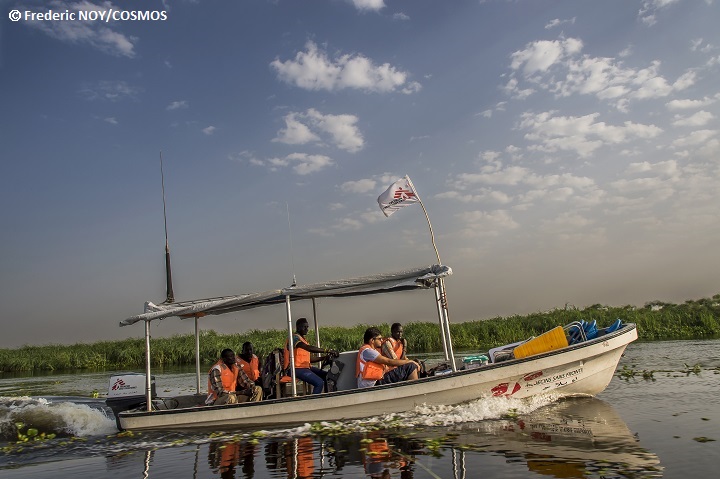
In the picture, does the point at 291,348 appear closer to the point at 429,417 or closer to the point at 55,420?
the point at 429,417

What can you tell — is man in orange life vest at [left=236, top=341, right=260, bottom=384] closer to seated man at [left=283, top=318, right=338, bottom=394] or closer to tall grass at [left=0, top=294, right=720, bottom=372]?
seated man at [left=283, top=318, right=338, bottom=394]

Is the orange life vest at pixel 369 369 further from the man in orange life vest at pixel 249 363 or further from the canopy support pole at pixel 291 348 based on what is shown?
the man in orange life vest at pixel 249 363

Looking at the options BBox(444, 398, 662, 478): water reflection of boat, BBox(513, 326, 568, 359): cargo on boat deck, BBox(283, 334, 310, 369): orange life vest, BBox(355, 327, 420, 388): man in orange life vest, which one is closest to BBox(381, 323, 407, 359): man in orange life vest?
BBox(355, 327, 420, 388): man in orange life vest

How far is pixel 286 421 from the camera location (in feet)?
31.9

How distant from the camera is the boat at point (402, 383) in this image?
30.9 feet

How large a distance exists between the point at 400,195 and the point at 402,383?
4.33 meters

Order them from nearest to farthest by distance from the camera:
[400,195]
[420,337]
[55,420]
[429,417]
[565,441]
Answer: [565,441], [429,417], [55,420], [400,195], [420,337]

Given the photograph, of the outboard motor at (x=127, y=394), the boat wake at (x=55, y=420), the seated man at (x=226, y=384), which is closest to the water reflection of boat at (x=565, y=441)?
the seated man at (x=226, y=384)

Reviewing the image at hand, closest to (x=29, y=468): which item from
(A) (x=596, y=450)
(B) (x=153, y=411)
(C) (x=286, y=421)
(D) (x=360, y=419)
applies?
(B) (x=153, y=411)

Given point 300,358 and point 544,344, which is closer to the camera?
point 544,344

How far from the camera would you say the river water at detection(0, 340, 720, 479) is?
653cm

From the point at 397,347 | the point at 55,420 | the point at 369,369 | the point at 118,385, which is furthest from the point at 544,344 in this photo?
the point at 55,420

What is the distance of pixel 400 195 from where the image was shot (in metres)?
12.1

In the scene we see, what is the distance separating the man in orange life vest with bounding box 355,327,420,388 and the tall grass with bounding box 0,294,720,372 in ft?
53.7
